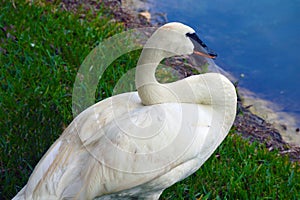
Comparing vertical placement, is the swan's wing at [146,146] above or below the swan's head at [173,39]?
below

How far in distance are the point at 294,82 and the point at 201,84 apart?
3.04 metres

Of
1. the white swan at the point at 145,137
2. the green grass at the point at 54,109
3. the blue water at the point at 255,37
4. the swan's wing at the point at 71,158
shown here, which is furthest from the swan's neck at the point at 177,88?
the blue water at the point at 255,37

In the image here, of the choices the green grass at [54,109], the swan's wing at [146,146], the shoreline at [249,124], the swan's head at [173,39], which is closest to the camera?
the swan's wing at [146,146]

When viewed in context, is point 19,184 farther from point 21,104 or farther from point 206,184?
point 206,184

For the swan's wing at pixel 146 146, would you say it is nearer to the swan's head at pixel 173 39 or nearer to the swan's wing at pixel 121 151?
the swan's wing at pixel 121 151

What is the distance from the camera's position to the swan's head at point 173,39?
2.93 meters

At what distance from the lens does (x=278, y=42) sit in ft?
21.3

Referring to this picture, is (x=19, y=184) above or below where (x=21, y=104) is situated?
below

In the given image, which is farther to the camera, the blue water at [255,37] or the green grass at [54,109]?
the blue water at [255,37]

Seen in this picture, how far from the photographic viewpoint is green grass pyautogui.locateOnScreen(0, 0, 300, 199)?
375cm

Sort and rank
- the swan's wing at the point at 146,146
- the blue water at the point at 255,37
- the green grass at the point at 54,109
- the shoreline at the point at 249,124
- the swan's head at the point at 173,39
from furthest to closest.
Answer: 1. the blue water at the point at 255,37
2. the shoreline at the point at 249,124
3. the green grass at the point at 54,109
4. the swan's head at the point at 173,39
5. the swan's wing at the point at 146,146

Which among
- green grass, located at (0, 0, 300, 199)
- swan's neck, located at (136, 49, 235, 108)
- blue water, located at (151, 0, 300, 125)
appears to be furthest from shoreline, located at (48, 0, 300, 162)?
swan's neck, located at (136, 49, 235, 108)

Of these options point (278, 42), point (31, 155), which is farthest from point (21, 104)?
point (278, 42)

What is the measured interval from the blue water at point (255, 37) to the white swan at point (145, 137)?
2588 mm
